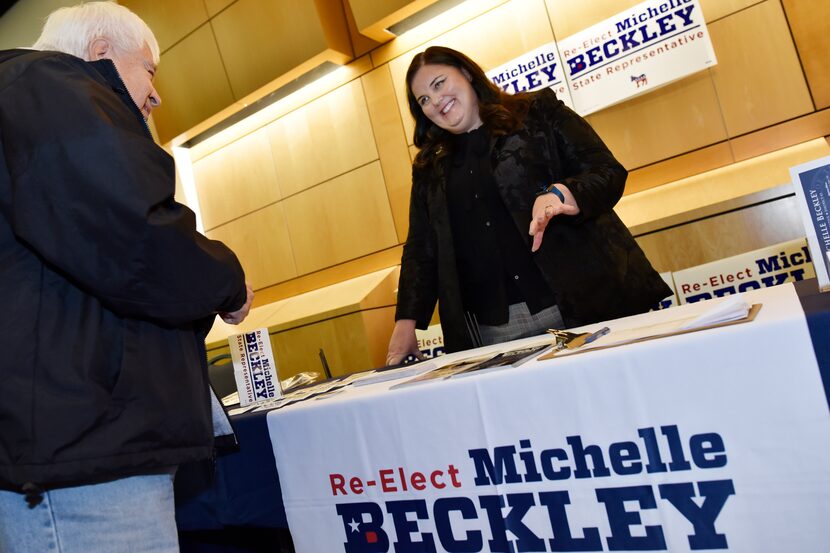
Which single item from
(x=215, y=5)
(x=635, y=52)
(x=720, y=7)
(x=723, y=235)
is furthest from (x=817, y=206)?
(x=215, y=5)

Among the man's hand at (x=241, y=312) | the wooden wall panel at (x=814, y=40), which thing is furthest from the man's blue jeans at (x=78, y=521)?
the wooden wall panel at (x=814, y=40)

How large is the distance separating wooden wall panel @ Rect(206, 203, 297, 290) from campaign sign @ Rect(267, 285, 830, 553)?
13.4 ft

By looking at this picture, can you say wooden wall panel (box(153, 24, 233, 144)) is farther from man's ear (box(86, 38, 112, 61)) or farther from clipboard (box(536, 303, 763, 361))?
clipboard (box(536, 303, 763, 361))

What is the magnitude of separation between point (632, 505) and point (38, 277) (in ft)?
3.04

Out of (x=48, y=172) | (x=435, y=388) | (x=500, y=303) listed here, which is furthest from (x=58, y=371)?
(x=500, y=303)

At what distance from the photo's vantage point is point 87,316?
882 mm

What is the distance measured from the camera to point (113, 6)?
117 cm

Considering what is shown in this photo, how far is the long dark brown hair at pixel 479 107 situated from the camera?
185 cm

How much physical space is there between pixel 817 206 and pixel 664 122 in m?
2.77

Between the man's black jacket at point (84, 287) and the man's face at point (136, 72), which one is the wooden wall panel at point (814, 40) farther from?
the man's black jacket at point (84, 287)

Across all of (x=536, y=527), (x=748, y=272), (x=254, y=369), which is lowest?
(x=536, y=527)

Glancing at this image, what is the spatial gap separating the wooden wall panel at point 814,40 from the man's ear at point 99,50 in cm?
340

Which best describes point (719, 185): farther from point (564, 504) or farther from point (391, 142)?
point (564, 504)

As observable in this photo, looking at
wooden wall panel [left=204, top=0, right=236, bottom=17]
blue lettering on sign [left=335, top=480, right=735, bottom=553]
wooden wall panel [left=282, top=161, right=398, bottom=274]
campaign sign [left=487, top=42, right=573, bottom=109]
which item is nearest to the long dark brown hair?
blue lettering on sign [left=335, top=480, right=735, bottom=553]
